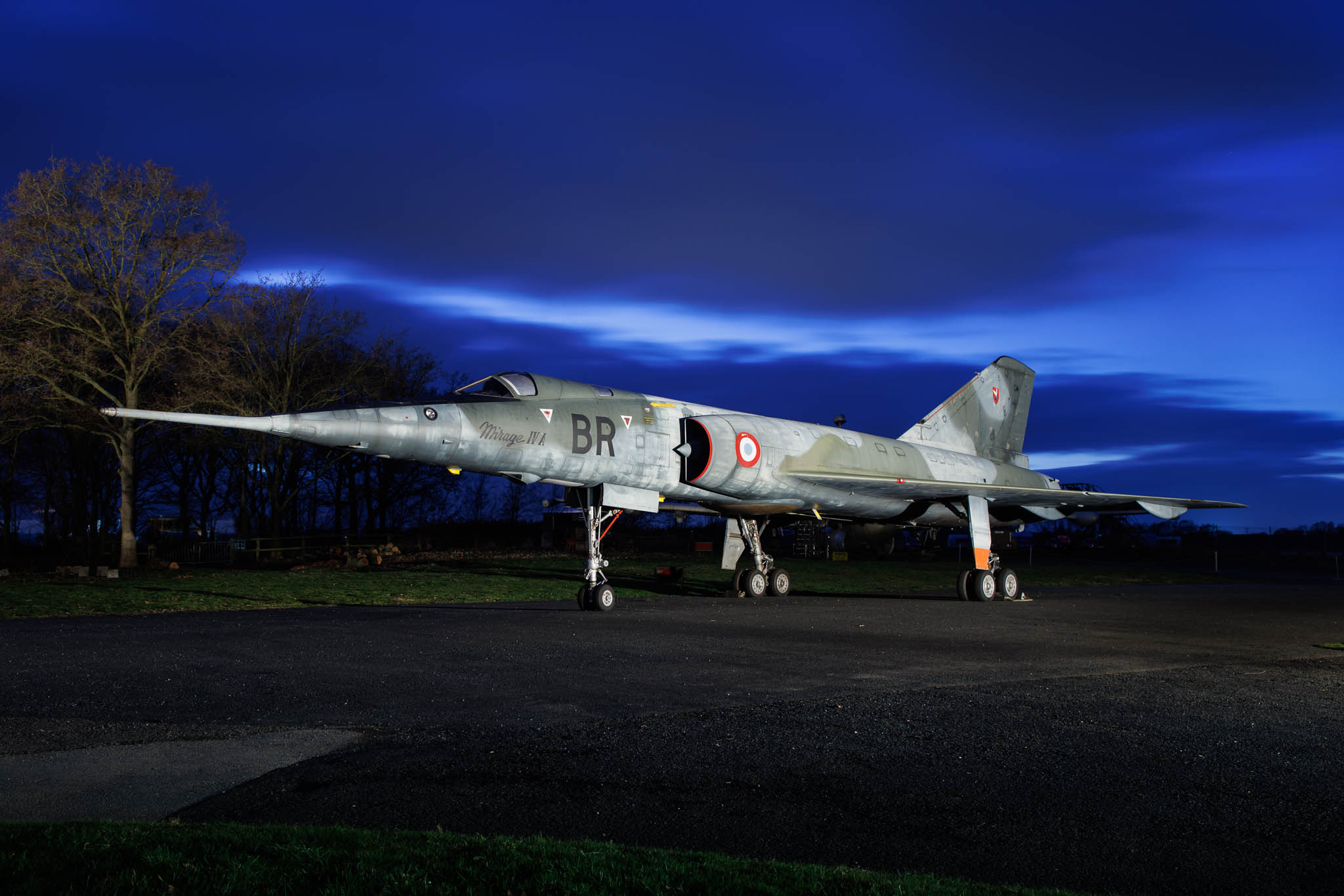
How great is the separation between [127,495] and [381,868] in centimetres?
2947

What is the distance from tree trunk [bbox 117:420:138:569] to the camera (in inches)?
1100

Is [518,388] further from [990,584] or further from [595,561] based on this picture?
[990,584]

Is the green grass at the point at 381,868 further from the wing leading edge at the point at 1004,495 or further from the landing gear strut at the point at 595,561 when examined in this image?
the wing leading edge at the point at 1004,495

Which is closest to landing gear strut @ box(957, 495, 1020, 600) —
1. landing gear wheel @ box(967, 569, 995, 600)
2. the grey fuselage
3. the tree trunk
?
landing gear wheel @ box(967, 569, 995, 600)

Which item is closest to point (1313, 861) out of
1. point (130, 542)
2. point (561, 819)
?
point (561, 819)

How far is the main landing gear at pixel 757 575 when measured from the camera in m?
19.6

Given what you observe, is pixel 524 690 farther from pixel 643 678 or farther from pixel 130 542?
pixel 130 542

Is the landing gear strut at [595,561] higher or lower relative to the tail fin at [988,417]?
lower

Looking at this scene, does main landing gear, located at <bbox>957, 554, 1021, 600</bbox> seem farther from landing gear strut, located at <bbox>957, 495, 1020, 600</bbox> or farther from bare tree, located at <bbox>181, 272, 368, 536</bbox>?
bare tree, located at <bbox>181, 272, 368, 536</bbox>

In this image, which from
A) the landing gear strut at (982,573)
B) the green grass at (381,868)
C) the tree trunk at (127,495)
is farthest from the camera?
the tree trunk at (127,495)

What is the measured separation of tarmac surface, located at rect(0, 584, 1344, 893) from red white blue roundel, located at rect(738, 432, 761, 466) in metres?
5.43

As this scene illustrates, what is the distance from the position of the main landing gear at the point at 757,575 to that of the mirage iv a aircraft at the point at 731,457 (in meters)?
0.03

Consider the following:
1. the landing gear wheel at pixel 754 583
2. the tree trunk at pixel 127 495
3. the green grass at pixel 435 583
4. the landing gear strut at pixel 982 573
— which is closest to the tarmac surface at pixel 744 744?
the green grass at pixel 435 583

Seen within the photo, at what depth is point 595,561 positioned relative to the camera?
1484 cm
